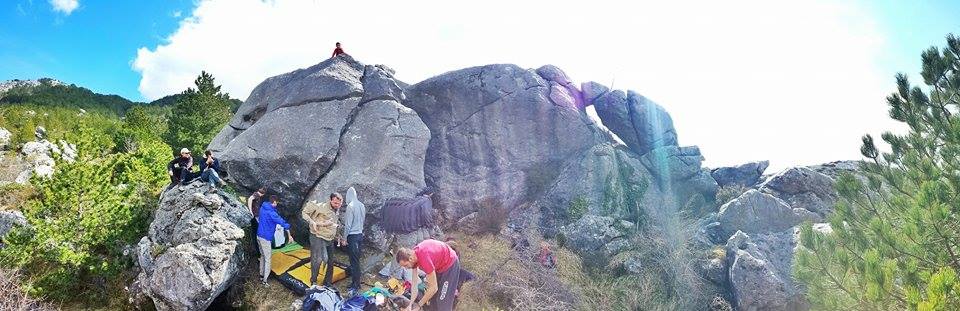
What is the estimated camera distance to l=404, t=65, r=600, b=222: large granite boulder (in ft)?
60.0

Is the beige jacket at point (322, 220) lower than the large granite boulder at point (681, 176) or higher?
lower

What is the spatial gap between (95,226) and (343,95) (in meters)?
8.13

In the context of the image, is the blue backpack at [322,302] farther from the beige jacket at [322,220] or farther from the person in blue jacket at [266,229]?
the person in blue jacket at [266,229]

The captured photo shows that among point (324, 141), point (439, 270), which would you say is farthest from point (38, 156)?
point (439, 270)

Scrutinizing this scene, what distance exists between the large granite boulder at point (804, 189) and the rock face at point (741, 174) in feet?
18.1

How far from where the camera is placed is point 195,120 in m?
20.3

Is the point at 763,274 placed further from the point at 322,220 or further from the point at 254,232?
the point at 254,232

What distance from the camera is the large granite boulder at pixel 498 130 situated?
720 inches

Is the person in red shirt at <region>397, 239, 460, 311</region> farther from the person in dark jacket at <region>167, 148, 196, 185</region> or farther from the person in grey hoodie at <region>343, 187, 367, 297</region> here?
the person in dark jacket at <region>167, 148, 196, 185</region>

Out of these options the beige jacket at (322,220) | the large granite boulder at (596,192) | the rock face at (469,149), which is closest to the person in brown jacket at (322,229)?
the beige jacket at (322,220)

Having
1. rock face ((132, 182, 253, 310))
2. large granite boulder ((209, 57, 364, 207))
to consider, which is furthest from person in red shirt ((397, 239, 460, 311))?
large granite boulder ((209, 57, 364, 207))

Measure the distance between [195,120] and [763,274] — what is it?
70.5ft

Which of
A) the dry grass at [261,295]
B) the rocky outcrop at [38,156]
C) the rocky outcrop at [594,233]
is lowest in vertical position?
the dry grass at [261,295]

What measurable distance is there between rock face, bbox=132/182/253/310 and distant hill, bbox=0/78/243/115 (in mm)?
33097
